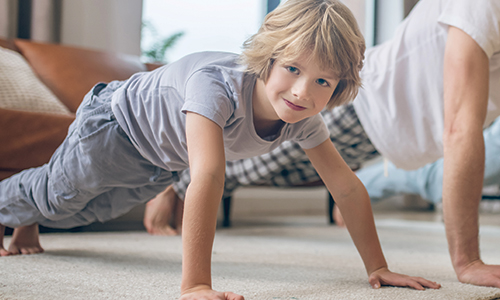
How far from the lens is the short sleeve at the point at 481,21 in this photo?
80 cm

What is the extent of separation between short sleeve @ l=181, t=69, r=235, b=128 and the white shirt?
A: 1.68ft

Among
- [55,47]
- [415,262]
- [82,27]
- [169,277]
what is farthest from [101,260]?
[82,27]

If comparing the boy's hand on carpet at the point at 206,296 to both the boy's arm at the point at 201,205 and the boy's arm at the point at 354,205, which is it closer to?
the boy's arm at the point at 201,205

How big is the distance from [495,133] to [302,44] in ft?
5.13

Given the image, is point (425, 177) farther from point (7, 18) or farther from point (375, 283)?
point (7, 18)

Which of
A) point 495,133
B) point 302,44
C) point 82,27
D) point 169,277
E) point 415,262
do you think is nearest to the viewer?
point 302,44

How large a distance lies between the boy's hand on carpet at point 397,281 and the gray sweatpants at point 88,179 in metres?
0.48

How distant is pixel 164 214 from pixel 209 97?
98cm

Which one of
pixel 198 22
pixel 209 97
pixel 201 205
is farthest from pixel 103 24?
pixel 201 205

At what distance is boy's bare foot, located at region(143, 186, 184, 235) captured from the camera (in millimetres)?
1507

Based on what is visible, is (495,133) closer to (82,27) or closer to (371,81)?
(371,81)

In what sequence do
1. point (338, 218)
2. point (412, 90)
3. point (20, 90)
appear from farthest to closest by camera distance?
1. point (338, 218)
2. point (20, 90)
3. point (412, 90)

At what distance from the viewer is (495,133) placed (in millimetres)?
1834

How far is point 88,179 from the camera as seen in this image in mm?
864
